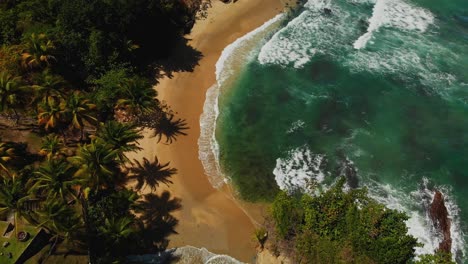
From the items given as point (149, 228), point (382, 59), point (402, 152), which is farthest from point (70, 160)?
point (382, 59)

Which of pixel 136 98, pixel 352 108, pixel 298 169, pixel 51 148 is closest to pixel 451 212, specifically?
pixel 298 169

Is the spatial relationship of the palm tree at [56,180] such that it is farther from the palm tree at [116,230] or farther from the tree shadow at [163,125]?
the tree shadow at [163,125]

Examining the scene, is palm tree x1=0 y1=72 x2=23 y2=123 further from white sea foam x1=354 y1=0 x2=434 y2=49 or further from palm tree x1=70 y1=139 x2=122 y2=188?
white sea foam x1=354 y1=0 x2=434 y2=49

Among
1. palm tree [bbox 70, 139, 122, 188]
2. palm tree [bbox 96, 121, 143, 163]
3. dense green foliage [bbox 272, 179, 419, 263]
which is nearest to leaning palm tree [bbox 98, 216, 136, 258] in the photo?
palm tree [bbox 70, 139, 122, 188]

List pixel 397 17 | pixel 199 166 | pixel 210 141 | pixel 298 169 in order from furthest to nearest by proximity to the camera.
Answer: pixel 397 17 < pixel 210 141 < pixel 298 169 < pixel 199 166

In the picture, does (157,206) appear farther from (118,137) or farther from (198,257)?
(118,137)
